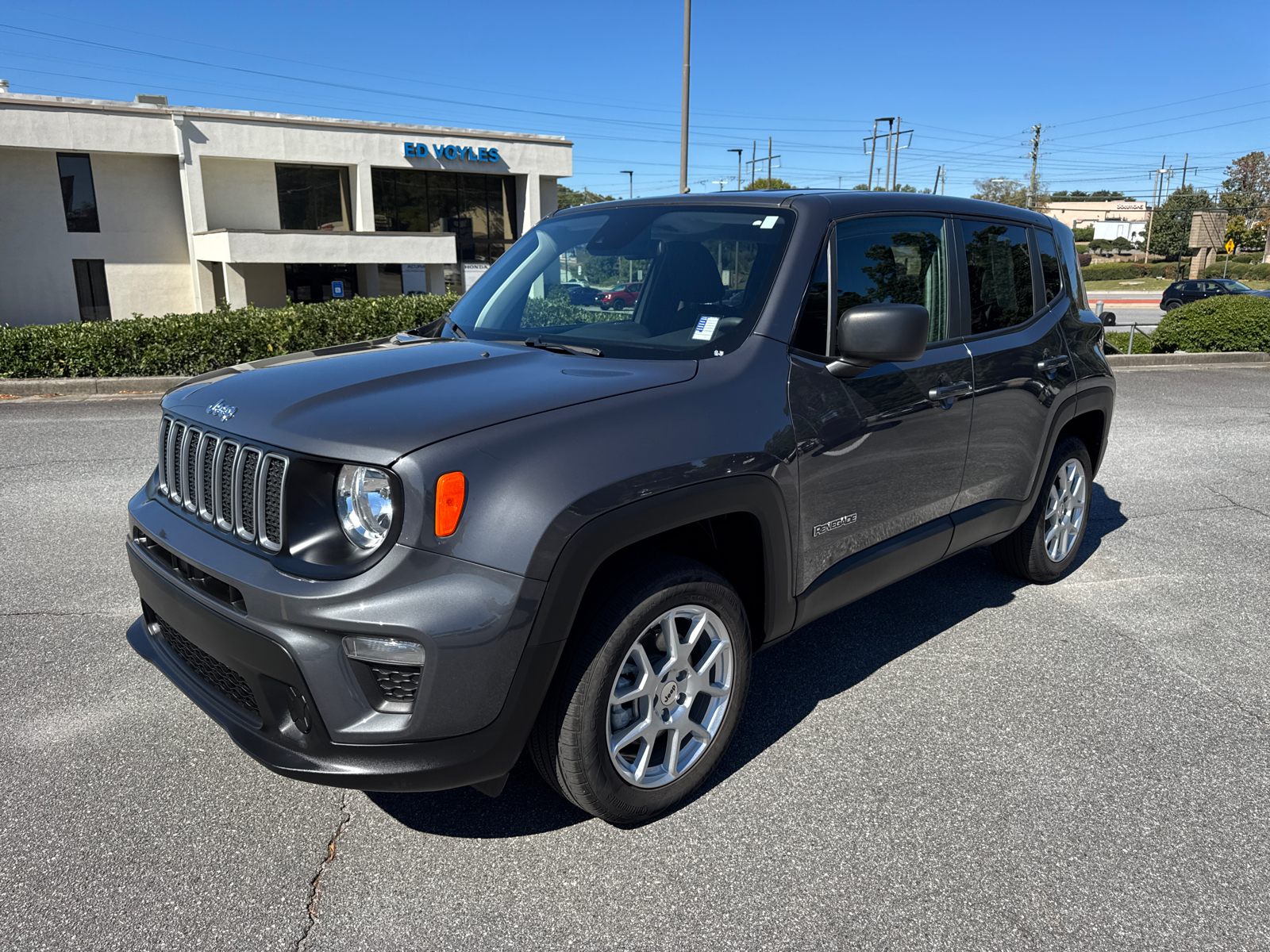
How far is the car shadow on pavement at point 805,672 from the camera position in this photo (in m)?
2.86

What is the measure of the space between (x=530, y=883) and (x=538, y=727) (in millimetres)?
444

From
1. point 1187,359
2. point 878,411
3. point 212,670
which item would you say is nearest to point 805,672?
point 878,411

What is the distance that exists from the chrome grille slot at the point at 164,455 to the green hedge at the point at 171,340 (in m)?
8.72

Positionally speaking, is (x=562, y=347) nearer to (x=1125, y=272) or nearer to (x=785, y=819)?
(x=785, y=819)

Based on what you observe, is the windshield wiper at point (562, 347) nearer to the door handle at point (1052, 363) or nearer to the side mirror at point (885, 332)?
the side mirror at point (885, 332)

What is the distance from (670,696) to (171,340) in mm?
11549

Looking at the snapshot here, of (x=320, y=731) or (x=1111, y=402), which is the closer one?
(x=320, y=731)

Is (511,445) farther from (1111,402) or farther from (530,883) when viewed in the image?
(1111,402)

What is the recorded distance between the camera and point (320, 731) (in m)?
2.26

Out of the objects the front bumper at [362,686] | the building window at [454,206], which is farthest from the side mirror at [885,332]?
the building window at [454,206]

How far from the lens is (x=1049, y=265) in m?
4.54

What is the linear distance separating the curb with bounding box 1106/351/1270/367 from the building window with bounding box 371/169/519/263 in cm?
2452

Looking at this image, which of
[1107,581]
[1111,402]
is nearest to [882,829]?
[1107,581]

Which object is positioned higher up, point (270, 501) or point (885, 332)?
point (885, 332)
